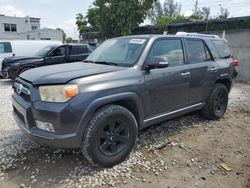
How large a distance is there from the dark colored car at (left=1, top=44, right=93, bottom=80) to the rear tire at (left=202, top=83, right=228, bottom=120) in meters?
7.04

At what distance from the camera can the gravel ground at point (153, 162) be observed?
3.29m

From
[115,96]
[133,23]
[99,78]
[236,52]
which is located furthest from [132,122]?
[133,23]

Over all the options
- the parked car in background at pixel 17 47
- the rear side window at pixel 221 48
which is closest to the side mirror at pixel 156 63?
the rear side window at pixel 221 48

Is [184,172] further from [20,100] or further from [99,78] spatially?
[20,100]

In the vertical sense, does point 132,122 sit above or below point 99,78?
below

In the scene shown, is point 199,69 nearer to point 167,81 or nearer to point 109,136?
point 167,81

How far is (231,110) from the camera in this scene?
6.45 metres

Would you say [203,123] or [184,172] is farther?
[203,123]

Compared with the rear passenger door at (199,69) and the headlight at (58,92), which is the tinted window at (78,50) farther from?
the headlight at (58,92)

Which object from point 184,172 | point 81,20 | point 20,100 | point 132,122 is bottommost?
point 184,172

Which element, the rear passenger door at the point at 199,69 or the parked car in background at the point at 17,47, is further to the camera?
the parked car in background at the point at 17,47

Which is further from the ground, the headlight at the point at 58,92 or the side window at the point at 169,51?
the side window at the point at 169,51

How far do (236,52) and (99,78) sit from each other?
9918mm

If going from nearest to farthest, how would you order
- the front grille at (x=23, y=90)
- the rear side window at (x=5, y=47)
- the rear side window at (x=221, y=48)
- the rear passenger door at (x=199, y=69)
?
the front grille at (x=23, y=90) → the rear passenger door at (x=199, y=69) → the rear side window at (x=221, y=48) → the rear side window at (x=5, y=47)
